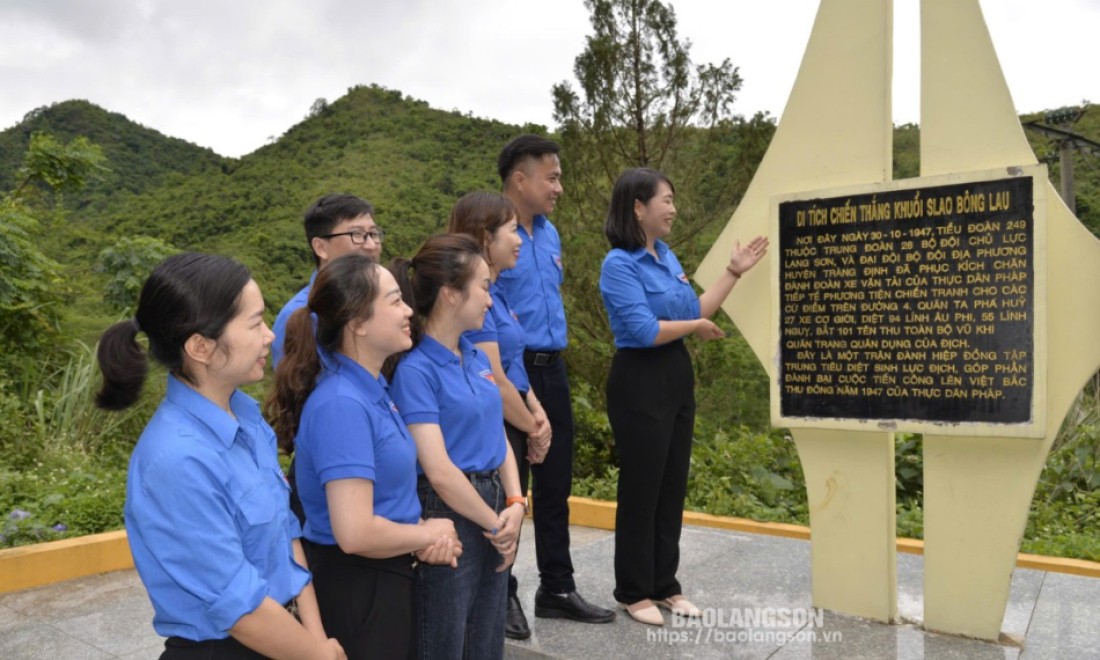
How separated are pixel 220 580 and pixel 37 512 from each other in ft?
13.8

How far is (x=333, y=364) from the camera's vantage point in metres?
2.04

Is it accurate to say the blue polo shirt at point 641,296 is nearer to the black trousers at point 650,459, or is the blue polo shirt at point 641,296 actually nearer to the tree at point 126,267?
the black trousers at point 650,459

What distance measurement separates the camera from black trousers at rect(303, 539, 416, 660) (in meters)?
1.94

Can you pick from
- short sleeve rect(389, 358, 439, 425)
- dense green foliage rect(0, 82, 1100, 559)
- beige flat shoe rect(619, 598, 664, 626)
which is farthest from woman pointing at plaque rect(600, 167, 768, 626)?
dense green foliage rect(0, 82, 1100, 559)

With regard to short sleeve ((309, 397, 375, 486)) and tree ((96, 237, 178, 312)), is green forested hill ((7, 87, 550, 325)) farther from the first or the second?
short sleeve ((309, 397, 375, 486))

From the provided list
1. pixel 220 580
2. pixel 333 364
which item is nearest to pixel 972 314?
pixel 333 364

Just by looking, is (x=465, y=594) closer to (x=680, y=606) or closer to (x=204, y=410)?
→ (x=204, y=410)

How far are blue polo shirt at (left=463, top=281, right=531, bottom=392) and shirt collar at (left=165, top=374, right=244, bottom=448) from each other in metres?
1.29

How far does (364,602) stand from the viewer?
1969 millimetres

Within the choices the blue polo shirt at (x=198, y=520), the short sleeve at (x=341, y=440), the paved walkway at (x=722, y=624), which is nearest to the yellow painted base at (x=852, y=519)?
the paved walkway at (x=722, y=624)

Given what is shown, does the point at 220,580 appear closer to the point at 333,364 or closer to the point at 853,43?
the point at 333,364

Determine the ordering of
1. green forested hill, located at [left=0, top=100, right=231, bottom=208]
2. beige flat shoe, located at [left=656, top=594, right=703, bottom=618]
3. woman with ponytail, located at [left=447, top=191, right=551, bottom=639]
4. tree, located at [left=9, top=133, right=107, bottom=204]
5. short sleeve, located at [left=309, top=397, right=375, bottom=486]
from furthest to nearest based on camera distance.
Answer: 1. green forested hill, located at [left=0, top=100, right=231, bottom=208]
2. tree, located at [left=9, top=133, right=107, bottom=204]
3. beige flat shoe, located at [left=656, top=594, right=703, bottom=618]
4. woman with ponytail, located at [left=447, top=191, right=551, bottom=639]
5. short sleeve, located at [left=309, top=397, right=375, bottom=486]

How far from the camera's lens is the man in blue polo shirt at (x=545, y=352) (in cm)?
335

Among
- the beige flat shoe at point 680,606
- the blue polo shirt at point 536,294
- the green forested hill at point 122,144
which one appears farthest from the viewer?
the green forested hill at point 122,144
